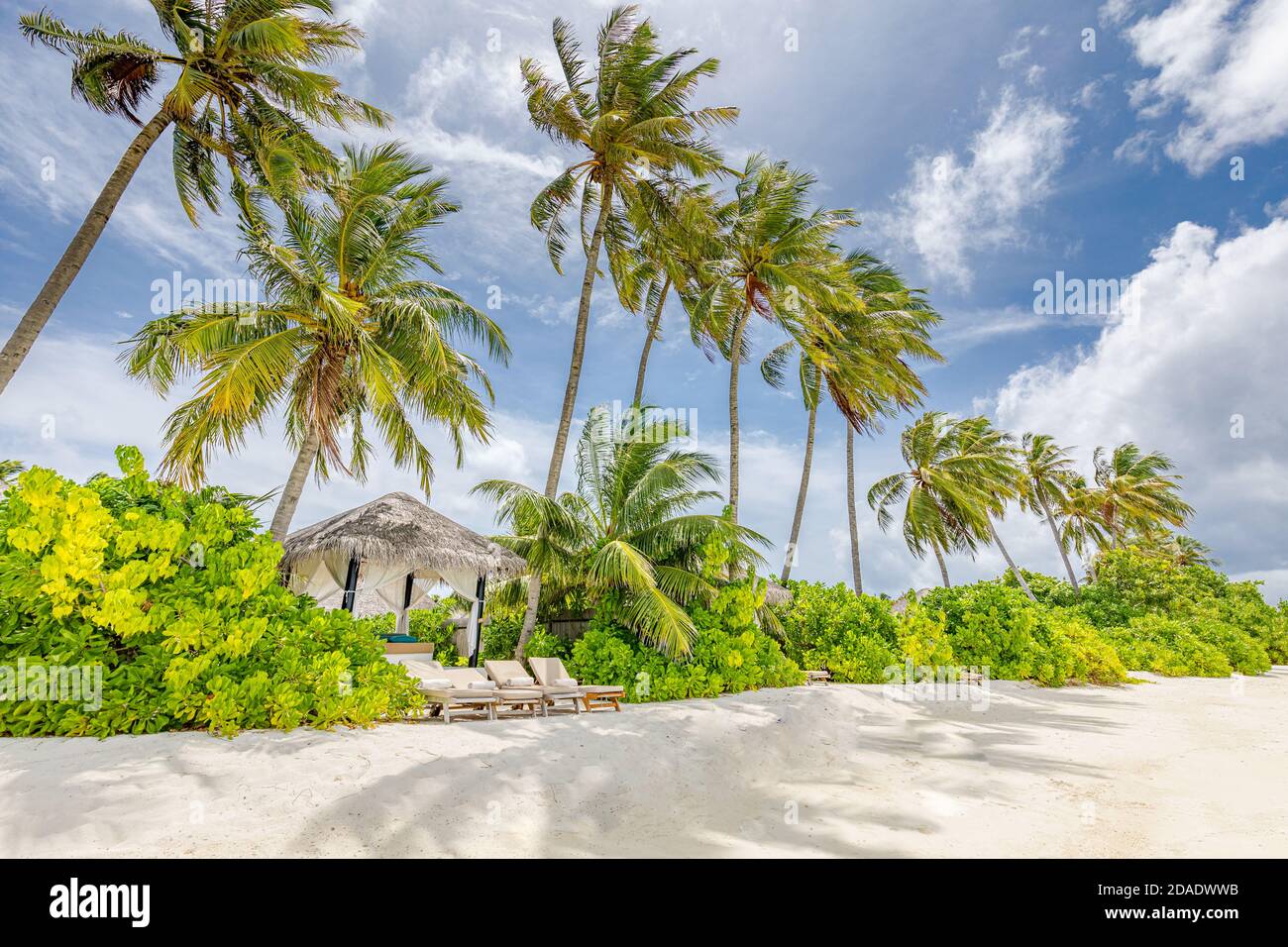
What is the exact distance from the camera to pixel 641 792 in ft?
19.4

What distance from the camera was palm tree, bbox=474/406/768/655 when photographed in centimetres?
1035

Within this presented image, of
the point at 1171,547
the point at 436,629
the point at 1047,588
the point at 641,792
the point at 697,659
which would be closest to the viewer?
the point at 641,792

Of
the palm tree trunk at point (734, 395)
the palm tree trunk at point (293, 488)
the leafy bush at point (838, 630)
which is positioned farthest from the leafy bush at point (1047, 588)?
the palm tree trunk at point (293, 488)

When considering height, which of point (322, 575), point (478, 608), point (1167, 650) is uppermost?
point (322, 575)

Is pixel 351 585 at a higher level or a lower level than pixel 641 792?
higher

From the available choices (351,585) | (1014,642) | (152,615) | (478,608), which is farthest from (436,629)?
(1014,642)

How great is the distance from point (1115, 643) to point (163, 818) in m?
23.2

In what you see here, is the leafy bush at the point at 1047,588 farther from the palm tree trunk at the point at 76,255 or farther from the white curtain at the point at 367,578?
the palm tree trunk at the point at 76,255

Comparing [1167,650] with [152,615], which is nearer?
[152,615]

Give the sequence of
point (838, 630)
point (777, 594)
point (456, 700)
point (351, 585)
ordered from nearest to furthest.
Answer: point (456, 700), point (351, 585), point (777, 594), point (838, 630)

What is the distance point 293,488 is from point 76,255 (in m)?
4.38

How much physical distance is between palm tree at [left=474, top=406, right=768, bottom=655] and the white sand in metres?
2.34

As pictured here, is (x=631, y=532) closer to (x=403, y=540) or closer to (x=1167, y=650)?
(x=403, y=540)
